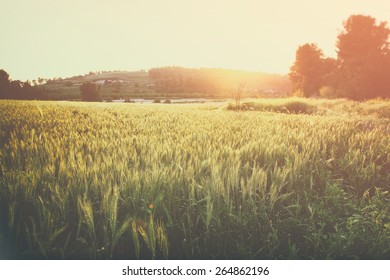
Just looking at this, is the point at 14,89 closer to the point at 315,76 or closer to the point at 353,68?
the point at 353,68

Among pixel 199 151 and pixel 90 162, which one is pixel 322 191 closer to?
pixel 199 151

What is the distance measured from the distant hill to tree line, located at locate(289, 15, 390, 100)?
155 cm

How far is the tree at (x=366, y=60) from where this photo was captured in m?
9.01

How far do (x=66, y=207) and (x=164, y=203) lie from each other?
26.9 inches

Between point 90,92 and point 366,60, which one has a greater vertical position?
point 366,60

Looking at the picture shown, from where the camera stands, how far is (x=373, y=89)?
1010 centimetres

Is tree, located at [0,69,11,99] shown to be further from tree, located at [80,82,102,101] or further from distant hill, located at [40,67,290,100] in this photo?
tree, located at [80,82,102,101]

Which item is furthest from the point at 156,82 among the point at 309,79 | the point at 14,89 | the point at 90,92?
the point at 309,79

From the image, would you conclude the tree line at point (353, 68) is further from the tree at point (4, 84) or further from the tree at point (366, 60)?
the tree at point (4, 84)

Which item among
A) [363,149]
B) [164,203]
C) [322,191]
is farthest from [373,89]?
[164,203]

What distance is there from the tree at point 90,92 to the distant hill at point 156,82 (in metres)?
0.08

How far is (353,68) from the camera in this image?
356 inches

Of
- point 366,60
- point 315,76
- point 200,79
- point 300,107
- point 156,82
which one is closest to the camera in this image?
point 156,82

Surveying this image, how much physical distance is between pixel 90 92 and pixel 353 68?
7.43 meters
